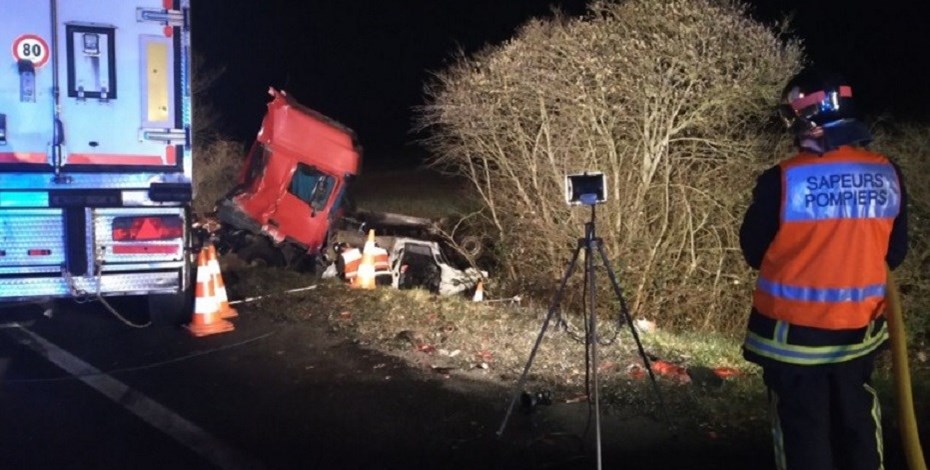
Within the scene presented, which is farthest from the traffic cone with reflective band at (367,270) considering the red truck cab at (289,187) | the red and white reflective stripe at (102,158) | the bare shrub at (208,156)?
the bare shrub at (208,156)

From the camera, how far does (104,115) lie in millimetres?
7688

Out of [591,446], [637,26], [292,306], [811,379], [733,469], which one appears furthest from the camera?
[292,306]

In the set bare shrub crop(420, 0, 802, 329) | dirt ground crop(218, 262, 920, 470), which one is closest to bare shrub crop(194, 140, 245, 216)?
bare shrub crop(420, 0, 802, 329)

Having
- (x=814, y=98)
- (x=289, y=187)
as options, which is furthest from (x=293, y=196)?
(x=814, y=98)

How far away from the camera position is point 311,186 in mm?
13359

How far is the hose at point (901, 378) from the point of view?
12.3ft

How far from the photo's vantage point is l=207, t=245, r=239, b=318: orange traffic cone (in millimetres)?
9188

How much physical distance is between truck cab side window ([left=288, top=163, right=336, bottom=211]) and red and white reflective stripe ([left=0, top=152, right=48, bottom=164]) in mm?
5750

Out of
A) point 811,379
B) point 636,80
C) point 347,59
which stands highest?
point 347,59

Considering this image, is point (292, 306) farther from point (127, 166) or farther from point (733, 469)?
point (733, 469)

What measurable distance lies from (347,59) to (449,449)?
57282 millimetres

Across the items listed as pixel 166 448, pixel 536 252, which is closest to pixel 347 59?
pixel 536 252

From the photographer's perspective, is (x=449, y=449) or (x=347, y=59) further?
(x=347, y=59)

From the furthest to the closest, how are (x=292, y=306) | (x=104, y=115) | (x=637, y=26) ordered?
(x=292, y=306) → (x=637, y=26) → (x=104, y=115)
